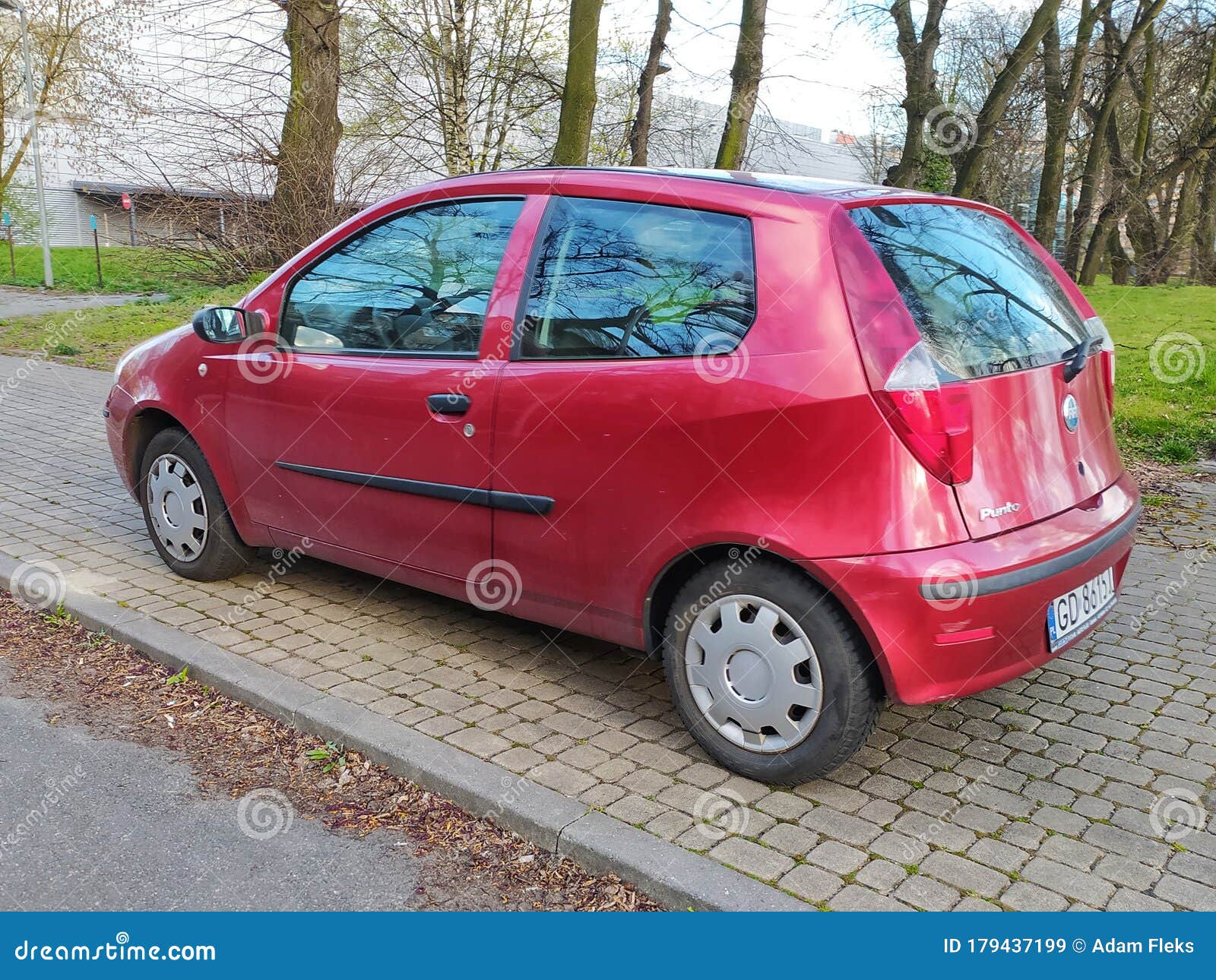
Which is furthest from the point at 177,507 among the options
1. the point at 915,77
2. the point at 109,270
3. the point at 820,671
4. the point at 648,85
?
the point at 109,270

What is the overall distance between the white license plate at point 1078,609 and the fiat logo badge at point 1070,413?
494 millimetres

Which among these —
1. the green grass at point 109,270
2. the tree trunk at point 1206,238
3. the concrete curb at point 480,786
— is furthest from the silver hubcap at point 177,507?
the tree trunk at point 1206,238

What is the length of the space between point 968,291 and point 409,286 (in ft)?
6.91

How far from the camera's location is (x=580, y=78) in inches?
464

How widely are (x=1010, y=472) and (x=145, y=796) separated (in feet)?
9.32

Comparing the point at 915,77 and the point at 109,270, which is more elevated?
the point at 915,77

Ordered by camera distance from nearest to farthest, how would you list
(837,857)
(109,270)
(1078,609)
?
(837,857) < (1078,609) < (109,270)

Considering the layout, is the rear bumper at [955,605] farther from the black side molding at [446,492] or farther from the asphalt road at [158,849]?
the asphalt road at [158,849]

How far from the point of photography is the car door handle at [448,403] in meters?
3.96

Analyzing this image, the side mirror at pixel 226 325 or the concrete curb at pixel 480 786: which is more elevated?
the side mirror at pixel 226 325

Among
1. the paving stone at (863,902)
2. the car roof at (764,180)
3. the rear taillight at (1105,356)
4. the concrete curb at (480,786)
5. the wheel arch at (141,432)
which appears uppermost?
the car roof at (764,180)

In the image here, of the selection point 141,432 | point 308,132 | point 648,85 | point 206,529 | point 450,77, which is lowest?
point 206,529

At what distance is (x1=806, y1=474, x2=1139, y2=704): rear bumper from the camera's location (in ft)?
10.1

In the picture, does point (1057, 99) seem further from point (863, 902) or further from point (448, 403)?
point (863, 902)
